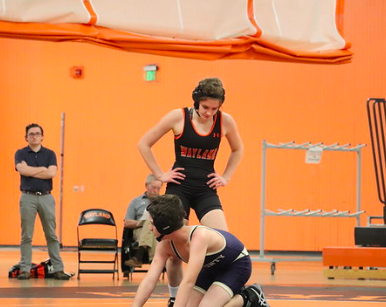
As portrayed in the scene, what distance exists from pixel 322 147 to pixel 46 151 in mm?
3172

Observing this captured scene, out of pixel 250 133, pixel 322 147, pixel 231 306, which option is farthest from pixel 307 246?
pixel 231 306

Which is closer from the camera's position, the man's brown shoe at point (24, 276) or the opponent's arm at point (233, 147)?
the opponent's arm at point (233, 147)

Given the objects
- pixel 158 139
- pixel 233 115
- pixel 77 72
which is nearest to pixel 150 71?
pixel 77 72

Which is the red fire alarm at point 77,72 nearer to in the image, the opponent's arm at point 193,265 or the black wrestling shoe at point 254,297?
the black wrestling shoe at point 254,297

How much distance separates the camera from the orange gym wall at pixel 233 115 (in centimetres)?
1084

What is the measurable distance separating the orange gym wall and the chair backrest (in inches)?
128

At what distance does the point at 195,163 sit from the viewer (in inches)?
178

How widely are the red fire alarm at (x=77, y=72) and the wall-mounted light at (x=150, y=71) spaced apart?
3.07ft

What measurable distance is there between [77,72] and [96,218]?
3986 mm

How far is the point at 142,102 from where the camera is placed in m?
11.3

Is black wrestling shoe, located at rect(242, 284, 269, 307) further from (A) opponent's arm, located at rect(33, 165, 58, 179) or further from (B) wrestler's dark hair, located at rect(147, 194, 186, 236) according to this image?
(A) opponent's arm, located at rect(33, 165, 58, 179)

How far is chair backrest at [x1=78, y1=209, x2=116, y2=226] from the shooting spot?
7812mm

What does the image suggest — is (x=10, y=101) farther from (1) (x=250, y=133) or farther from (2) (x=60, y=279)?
(2) (x=60, y=279)

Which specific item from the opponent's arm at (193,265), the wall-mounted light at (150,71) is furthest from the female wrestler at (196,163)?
the wall-mounted light at (150,71)
